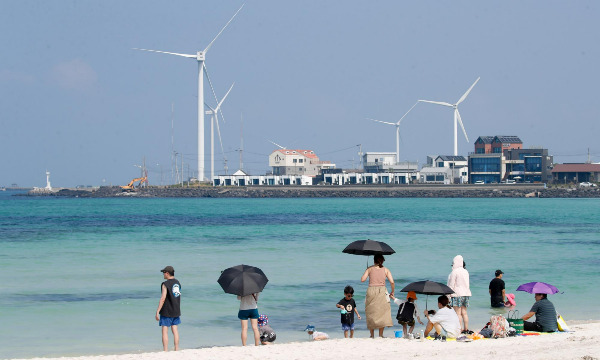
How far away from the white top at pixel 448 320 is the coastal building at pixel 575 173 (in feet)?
558

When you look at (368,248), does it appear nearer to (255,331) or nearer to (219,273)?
(255,331)

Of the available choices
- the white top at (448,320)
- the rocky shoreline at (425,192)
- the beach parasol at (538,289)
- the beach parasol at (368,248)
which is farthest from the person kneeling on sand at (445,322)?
the rocky shoreline at (425,192)

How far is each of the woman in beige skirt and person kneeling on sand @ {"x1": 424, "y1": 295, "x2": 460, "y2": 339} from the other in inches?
38.2

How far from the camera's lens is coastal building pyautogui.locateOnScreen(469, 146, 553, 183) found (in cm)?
17638

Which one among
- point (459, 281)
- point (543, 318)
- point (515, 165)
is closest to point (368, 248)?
point (459, 281)

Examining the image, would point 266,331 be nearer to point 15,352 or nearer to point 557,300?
point 15,352

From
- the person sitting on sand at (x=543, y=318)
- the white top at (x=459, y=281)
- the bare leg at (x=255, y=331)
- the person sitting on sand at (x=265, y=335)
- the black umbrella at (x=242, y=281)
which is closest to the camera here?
the black umbrella at (x=242, y=281)

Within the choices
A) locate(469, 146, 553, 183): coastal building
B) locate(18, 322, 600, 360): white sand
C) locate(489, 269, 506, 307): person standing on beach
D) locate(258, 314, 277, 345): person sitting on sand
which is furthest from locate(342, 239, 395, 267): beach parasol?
locate(469, 146, 553, 183): coastal building

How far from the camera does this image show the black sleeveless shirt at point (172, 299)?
48.8 feet

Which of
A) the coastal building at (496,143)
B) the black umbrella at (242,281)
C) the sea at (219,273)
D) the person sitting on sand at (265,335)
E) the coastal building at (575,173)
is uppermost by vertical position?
the coastal building at (496,143)

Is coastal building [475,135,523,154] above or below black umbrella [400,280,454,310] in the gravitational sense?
above

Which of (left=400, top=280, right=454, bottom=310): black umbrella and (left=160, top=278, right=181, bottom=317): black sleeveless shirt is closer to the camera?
(left=160, top=278, right=181, bottom=317): black sleeveless shirt

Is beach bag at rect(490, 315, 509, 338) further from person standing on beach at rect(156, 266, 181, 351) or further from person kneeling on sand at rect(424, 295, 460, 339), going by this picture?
person standing on beach at rect(156, 266, 181, 351)

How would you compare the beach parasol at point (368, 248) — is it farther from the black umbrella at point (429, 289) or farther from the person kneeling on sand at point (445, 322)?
the person kneeling on sand at point (445, 322)
